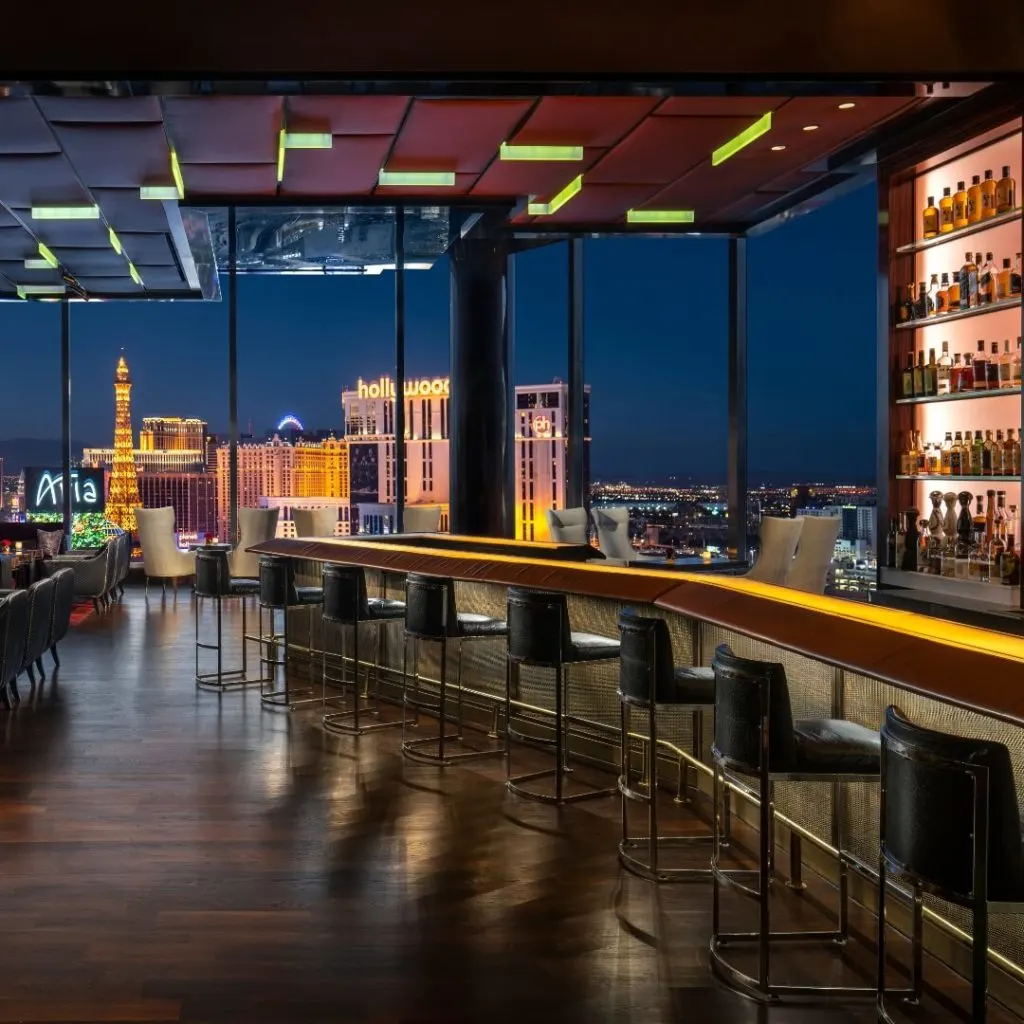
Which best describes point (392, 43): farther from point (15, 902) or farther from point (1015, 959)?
point (1015, 959)

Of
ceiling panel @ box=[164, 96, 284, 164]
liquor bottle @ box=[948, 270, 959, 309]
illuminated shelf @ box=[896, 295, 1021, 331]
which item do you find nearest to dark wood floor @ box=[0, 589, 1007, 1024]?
illuminated shelf @ box=[896, 295, 1021, 331]

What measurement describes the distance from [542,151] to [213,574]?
3.82 metres

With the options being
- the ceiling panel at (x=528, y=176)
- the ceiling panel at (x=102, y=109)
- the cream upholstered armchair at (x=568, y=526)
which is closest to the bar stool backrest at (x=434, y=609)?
the ceiling panel at (x=102, y=109)

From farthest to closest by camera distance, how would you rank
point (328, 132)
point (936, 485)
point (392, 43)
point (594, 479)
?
point (594, 479) < point (328, 132) < point (936, 485) < point (392, 43)

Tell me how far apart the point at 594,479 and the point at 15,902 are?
27.1 feet

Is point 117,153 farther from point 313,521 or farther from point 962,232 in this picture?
point 962,232

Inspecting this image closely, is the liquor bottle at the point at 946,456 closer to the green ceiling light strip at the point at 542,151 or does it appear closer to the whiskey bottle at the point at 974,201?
the whiskey bottle at the point at 974,201

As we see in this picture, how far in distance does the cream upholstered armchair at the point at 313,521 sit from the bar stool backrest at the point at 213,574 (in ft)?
12.0

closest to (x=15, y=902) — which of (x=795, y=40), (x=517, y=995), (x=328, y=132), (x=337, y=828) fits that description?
(x=337, y=828)

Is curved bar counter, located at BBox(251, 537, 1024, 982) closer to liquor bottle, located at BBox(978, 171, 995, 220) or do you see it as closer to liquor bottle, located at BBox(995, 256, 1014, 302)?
liquor bottle, located at BBox(995, 256, 1014, 302)

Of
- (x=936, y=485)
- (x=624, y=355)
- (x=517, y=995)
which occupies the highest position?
(x=624, y=355)

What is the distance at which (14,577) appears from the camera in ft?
35.0

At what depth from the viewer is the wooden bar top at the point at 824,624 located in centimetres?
260

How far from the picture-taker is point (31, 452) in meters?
13.8
